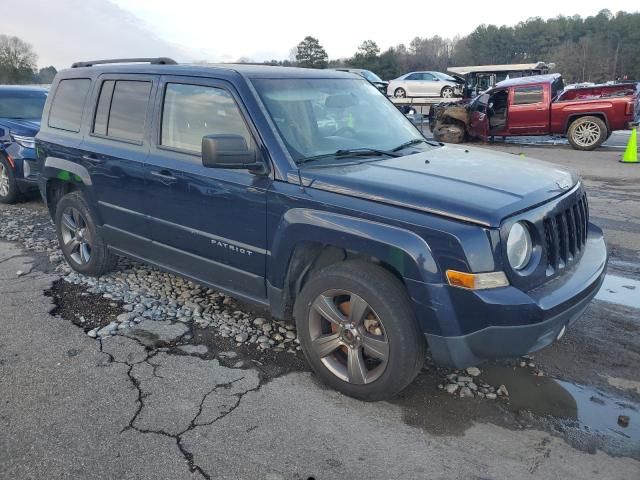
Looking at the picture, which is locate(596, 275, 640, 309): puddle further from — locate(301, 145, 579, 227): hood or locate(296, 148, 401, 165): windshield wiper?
locate(296, 148, 401, 165): windshield wiper

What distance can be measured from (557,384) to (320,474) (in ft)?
5.47

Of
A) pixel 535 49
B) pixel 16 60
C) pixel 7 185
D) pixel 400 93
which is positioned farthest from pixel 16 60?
pixel 535 49

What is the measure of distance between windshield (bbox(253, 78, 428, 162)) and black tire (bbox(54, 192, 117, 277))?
227 centimetres

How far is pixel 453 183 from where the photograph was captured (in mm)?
2979

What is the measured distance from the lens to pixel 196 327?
410 cm

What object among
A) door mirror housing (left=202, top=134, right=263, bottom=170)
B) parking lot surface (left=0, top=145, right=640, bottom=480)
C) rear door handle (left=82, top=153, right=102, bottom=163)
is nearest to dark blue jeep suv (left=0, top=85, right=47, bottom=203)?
rear door handle (left=82, top=153, right=102, bottom=163)

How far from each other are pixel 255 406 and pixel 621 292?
3473 millimetres

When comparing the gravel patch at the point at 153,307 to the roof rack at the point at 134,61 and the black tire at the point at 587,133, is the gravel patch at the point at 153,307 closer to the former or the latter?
the roof rack at the point at 134,61

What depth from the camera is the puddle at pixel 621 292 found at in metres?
4.50

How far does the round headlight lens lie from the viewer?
2.70 meters

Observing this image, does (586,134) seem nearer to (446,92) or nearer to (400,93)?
(446,92)

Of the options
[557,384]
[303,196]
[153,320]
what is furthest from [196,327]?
[557,384]

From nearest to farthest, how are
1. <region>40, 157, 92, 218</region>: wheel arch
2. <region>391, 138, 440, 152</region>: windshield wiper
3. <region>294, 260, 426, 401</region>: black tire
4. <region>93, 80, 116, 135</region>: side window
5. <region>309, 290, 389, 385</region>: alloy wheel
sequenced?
1. <region>294, 260, 426, 401</region>: black tire
2. <region>309, 290, 389, 385</region>: alloy wheel
3. <region>391, 138, 440, 152</region>: windshield wiper
4. <region>93, 80, 116, 135</region>: side window
5. <region>40, 157, 92, 218</region>: wheel arch

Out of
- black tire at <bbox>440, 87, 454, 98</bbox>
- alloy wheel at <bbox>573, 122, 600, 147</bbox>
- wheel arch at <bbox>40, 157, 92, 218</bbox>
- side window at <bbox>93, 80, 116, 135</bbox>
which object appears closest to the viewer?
side window at <bbox>93, 80, 116, 135</bbox>
